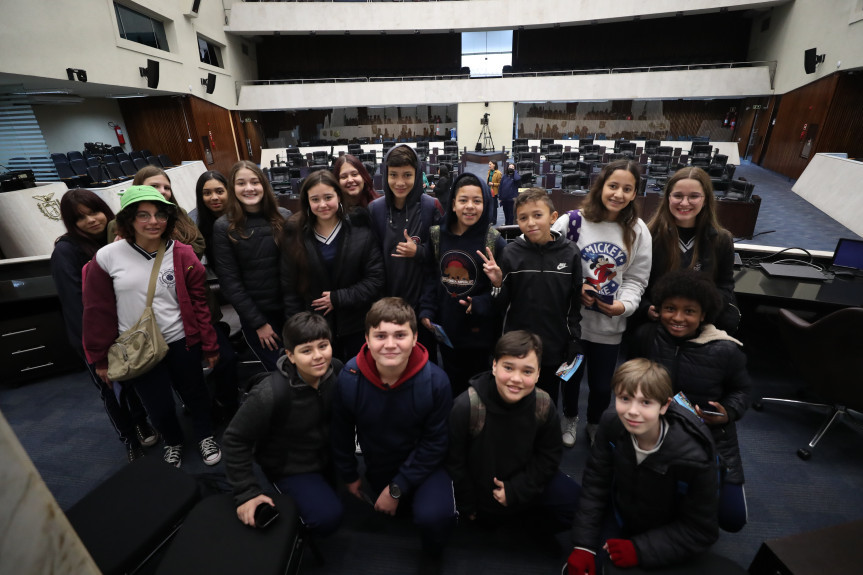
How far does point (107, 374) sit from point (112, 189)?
6.94 meters

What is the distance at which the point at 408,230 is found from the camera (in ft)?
7.77

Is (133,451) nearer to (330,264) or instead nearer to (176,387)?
(176,387)

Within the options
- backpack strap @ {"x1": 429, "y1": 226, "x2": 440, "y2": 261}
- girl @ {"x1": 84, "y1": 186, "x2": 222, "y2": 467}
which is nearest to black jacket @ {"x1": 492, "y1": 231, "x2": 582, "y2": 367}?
backpack strap @ {"x1": 429, "y1": 226, "x2": 440, "y2": 261}

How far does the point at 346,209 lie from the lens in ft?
8.07

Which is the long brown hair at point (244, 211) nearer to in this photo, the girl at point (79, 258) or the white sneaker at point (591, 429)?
the girl at point (79, 258)

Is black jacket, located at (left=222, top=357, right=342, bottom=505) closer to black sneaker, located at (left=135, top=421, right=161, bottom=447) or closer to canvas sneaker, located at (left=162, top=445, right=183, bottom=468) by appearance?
canvas sneaker, located at (left=162, top=445, right=183, bottom=468)

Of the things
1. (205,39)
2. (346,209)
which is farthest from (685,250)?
(205,39)

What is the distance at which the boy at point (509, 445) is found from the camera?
1.61 m

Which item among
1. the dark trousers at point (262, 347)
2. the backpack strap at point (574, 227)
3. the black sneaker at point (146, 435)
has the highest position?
the backpack strap at point (574, 227)

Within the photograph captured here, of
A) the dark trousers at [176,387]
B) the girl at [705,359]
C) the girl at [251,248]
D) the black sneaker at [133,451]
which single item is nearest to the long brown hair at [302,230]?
the girl at [251,248]

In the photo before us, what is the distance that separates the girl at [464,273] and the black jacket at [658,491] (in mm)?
843

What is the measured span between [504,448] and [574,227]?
122 centimetres

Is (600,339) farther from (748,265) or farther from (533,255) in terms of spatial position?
(748,265)

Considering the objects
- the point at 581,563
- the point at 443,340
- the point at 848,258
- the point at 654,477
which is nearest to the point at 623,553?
the point at 581,563
